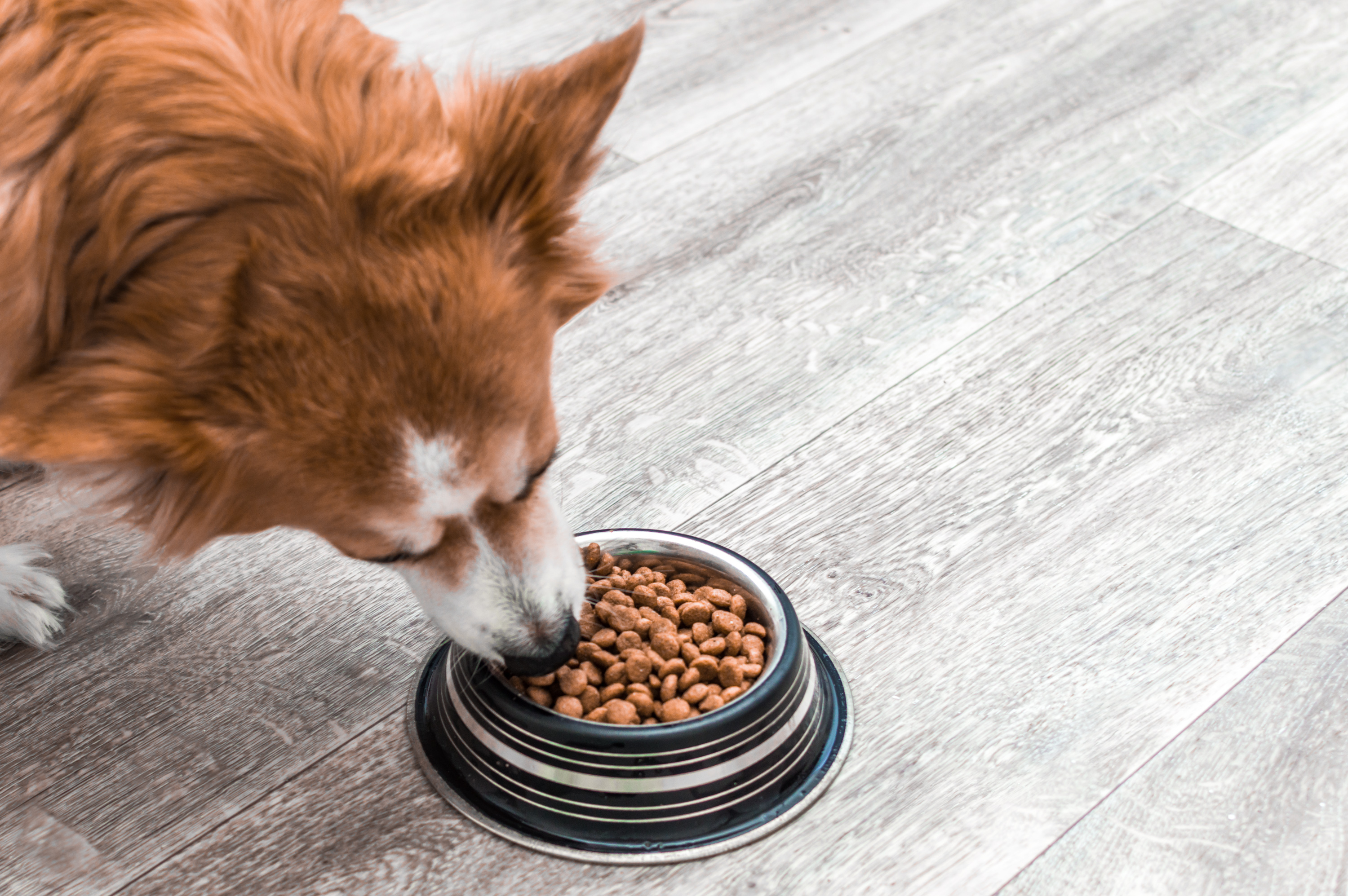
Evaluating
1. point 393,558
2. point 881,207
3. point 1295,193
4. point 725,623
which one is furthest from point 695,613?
point 1295,193

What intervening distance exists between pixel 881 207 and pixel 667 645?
128 centimetres

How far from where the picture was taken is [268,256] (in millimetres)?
1152

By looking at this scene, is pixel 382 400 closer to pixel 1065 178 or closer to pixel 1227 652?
pixel 1227 652

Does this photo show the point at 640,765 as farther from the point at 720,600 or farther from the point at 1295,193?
the point at 1295,193

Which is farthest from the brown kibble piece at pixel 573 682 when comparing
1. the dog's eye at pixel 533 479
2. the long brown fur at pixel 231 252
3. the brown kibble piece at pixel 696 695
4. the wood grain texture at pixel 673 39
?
the wood grain texture at pixel 673 39

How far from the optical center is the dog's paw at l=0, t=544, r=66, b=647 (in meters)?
1.72

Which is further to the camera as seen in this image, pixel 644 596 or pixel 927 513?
pixel 927 513

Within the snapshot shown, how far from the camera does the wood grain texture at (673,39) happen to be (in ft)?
9.30

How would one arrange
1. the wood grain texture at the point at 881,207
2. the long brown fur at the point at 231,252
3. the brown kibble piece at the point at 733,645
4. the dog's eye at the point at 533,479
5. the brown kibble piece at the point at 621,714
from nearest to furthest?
the long brown fur at the point at 231,252, the dog's eye at the point at 533,479, the brown kibble piece at the point at 621,714, the brown kibble piece at the point at 733,645, the wood grain texture at the point at 881,207

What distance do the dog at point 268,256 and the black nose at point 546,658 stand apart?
0.21 meters

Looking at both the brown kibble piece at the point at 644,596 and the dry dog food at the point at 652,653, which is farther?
the brown kibble piece at the point at 644,596

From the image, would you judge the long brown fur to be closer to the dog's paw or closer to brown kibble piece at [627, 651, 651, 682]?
brown kibble piece at [627, 651, 651, 682]

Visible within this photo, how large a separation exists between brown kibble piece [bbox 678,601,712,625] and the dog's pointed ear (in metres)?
0.55

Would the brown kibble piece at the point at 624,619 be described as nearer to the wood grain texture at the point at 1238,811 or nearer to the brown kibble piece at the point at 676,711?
the brown kibble piece at the point at 676,711
